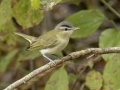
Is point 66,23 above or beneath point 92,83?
above

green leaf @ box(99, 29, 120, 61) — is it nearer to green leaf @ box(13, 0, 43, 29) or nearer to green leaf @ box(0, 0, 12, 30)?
green leaf @ box(13, 0, 43, 29)

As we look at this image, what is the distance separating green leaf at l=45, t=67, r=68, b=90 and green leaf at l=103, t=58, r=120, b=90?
0.44 meters

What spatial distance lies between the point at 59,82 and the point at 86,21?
90cm

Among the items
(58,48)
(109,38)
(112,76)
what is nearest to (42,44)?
(58,48)

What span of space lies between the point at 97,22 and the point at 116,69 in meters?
0.85

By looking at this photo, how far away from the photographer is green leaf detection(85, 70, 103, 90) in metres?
3.16

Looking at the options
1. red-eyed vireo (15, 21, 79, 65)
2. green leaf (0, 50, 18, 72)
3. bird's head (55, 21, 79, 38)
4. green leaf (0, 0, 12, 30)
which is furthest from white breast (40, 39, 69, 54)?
green leaf (0, 50, 18, 72)

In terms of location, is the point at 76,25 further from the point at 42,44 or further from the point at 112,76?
the point at 112,76

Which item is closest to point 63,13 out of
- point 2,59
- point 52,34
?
point 2,59

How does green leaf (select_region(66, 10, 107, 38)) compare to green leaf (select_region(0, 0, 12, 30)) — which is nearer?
green leaf (select_region(0, 0, 12, 30))

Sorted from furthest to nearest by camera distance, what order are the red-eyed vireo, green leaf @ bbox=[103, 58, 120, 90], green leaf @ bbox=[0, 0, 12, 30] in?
1. the red-eyed vireo
2. green leaf @ bbox=[0, 0, 12, 30]
3. green leaf @ bbox=[103, 58, 120, 90]

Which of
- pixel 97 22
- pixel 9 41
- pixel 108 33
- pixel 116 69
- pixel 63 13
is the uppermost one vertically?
pixel 63 13

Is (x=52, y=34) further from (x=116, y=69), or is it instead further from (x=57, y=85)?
(x=116, y=69)

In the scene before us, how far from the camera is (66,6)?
779 centimetres
